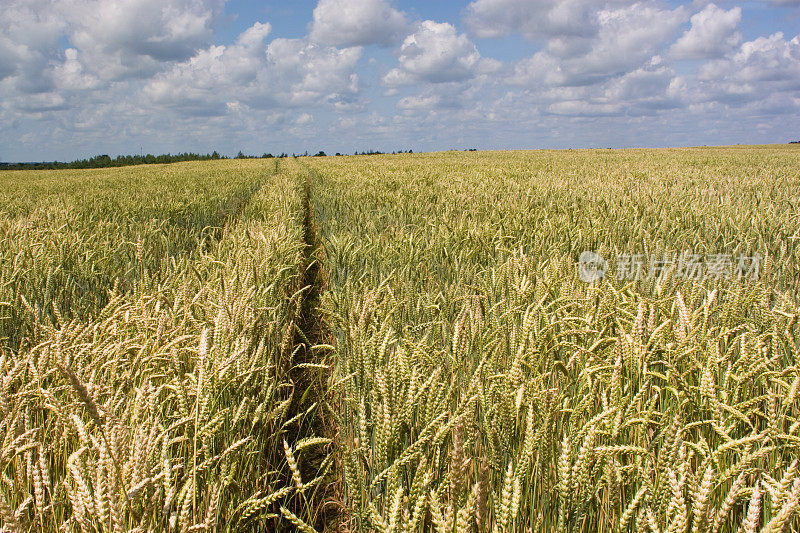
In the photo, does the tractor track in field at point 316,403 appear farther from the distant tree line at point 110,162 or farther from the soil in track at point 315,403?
the distant tree line at point 110,162

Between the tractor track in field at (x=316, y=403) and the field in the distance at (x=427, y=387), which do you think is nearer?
the field in the distance at (x=427, y=387)

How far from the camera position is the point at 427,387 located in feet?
5.21

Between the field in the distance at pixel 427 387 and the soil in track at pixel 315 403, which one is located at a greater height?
the field in the distance at pixel 427 387

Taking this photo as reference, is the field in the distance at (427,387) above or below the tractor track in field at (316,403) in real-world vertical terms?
above

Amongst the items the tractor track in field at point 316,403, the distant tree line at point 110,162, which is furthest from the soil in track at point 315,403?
the distant tree line at point 110,162

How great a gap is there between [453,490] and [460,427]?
0.19 meters

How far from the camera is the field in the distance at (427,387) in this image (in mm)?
1059

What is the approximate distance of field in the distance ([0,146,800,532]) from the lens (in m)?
1.06

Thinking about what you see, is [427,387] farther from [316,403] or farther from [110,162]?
[110,162]

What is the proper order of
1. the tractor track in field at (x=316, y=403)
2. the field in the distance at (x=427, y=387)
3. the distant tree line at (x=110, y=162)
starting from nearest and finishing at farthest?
1. the field in the distance at (x=427, y=387)
2. the tractor track in field at (x=316, y=403)
3. the distant tree line at (x=110, y=162)

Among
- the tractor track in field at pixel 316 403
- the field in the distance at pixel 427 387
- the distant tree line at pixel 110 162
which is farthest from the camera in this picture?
the distant tree line at pixel 110 162

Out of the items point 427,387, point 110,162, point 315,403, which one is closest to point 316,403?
point 315,403

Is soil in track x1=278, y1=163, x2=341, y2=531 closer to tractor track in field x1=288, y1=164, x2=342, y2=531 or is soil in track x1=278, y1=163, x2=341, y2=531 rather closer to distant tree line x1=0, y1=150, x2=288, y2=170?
tractor track in field x1=288, y1=164, x2=342, y2=531

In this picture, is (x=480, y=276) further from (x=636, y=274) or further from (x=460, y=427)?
(x=460, y=427)
